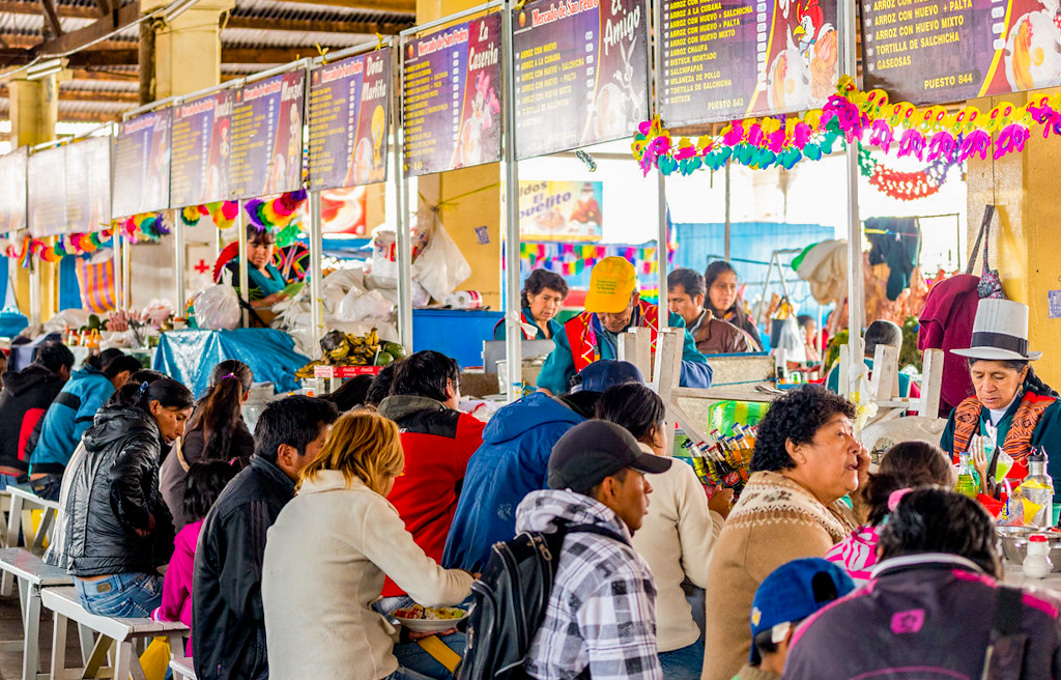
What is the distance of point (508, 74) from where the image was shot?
5.87 meters

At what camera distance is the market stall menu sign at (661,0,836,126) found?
440 centimetres

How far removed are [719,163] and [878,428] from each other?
1185 mm

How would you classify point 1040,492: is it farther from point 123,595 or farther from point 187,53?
point 187,53

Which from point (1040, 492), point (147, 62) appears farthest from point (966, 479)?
point (147, 62)

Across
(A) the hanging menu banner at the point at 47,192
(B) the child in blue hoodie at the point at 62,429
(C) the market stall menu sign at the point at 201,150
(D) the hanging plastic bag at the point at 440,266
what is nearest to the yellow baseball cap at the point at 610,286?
(D) the hanging plastic bag at the point at 440,266

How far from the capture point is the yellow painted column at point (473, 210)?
8633 millimetres

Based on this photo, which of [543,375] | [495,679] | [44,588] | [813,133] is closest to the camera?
[495,679]

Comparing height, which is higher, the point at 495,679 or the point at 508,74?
the point at 508,74

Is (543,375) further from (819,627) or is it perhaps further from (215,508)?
(819,627)

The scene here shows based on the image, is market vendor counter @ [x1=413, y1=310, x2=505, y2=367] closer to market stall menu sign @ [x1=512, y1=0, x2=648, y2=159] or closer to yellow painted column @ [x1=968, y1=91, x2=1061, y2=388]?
market stall menu sign @ [x1=512, y1=0, x2=648, y2=159]

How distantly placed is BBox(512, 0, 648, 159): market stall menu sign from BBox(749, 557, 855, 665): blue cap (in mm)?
3287

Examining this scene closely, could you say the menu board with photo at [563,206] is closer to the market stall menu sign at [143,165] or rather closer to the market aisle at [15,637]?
the market stall menu sign at [143,165]

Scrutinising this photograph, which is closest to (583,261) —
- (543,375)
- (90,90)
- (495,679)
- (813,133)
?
(90,90)

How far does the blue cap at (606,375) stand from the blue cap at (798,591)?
2187 mm
